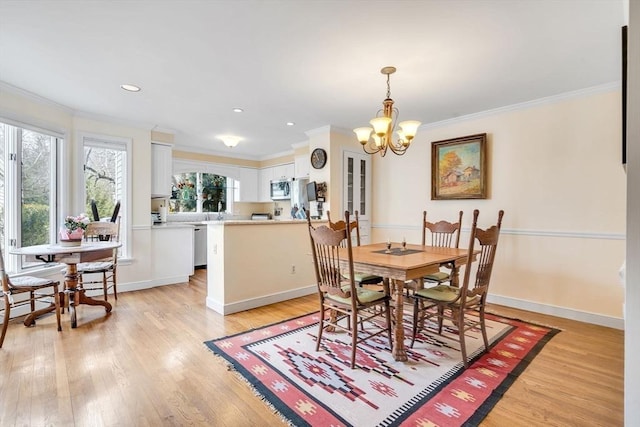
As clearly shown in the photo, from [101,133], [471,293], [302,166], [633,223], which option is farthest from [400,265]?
[101,133]

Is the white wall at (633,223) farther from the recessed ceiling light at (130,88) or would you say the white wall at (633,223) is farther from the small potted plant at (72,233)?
the small potted plant at (72,233)

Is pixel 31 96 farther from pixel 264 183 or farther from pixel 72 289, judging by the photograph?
pixel 264 183

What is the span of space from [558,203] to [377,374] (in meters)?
Answer: 2.83

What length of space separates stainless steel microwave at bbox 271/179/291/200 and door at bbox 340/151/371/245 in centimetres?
180

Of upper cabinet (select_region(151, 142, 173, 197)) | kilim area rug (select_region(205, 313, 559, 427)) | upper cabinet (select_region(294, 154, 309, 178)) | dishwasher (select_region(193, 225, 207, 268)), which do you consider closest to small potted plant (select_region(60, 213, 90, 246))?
upper cabinet (select_region(151, 142, 173, 197))

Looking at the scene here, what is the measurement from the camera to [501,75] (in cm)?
280

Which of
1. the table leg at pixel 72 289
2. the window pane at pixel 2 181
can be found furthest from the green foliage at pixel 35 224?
the table leg at pixel 72 289

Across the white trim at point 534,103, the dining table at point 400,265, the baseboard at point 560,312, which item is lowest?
the baseboard at point 560,312

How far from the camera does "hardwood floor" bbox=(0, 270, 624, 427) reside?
1717 mm

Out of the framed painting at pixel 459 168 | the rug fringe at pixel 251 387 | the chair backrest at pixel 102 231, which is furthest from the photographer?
the framed painting at pixel 459 168

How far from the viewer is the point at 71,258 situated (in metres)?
2.94

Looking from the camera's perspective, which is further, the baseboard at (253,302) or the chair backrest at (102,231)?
the chair backrest at (102,231)

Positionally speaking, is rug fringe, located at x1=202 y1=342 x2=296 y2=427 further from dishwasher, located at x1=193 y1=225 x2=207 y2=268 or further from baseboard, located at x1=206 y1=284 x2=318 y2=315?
dishwasher, located at x1=193 y1=225 x2=207 y2=268

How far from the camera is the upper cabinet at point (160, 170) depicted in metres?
4.73
